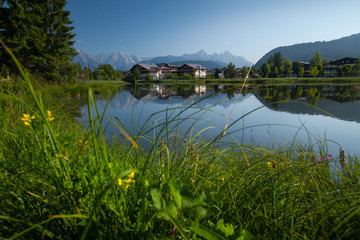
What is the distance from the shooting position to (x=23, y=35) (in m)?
15.9

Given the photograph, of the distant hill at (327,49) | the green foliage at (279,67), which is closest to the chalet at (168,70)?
the green foliage at (279,67)

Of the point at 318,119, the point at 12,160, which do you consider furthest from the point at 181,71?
the point at 12,160

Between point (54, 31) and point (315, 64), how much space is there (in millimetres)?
60955

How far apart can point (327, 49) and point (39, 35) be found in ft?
647

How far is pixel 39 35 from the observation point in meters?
15.2

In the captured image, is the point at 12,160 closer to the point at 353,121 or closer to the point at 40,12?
the point at 353,121

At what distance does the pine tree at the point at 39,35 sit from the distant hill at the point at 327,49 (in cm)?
17199

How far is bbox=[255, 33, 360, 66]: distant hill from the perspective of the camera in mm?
136125

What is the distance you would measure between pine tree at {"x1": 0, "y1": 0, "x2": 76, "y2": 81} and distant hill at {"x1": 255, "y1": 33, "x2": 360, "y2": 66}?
172 metres

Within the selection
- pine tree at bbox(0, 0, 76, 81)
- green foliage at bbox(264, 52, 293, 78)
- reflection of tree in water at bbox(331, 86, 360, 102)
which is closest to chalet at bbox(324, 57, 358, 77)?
green foliage at bbox(264, 52, 293, 78)

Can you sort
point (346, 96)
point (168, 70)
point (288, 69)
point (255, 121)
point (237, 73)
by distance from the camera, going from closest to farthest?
point (255, 121) < point (346, 96) < point (288, 69) < point (237, 73) < point (168, 70)

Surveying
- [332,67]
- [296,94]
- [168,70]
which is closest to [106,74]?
[296,94]

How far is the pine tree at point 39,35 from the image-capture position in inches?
601

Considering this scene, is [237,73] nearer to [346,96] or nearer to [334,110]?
[346,96]
